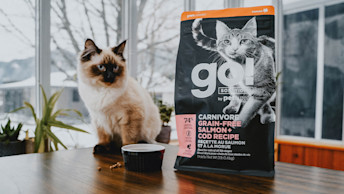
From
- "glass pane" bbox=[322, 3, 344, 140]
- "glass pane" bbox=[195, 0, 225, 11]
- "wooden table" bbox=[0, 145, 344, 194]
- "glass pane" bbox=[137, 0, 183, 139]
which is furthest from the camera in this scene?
"glass pane" bbox=[195, 0, 225, 11]

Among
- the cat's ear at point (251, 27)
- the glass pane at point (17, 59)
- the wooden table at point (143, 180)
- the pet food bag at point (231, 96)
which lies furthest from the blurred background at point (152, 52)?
the cat's ear at point (251, 27)

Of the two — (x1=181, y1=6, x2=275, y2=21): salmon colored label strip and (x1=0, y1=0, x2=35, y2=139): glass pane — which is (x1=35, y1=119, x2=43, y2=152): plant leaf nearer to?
(x1=0, y1=0, x2=35, y2=139): glass pane

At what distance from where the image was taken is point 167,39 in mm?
2564

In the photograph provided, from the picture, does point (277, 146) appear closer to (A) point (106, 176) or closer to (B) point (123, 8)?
(B) point (123, 8)

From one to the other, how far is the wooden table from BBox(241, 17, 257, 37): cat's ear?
31cm

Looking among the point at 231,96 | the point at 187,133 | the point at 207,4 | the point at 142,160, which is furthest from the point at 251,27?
the point at 207,4

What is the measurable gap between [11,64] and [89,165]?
1335mm

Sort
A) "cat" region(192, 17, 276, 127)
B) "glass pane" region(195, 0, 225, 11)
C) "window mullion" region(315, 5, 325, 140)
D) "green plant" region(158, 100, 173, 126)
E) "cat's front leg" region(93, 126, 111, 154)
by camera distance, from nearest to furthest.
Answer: "cat" region(192, 17, 276, 127)
"cat's front leg" region(93, 126, 111, 154)
"green plant" region(158, 100, 173, 126)
"window mullion" region(315, 5, 325, 140)
"glass pane" region(195, 0, 225, 11)

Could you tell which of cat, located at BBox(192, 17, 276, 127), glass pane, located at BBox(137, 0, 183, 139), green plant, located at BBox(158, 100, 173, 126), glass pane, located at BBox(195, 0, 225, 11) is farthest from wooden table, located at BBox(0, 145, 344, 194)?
glass pane, located at BBox(195, 0, 225, 11)

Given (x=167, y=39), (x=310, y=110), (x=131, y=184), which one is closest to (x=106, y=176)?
(x=131, y=184)

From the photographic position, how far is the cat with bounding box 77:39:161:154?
0.84m

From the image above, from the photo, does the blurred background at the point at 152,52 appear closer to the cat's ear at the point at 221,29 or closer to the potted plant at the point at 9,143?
the potted plant at the point at 9,143

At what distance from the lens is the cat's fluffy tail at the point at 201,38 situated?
0.60 m

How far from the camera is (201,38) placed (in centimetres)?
61
